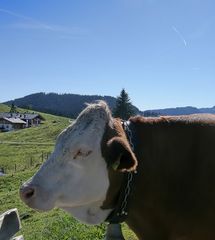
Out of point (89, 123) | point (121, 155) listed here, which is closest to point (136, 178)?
point (121, 155)

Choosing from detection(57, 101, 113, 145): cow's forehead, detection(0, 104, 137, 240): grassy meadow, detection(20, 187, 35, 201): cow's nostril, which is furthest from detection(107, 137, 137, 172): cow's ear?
detection(0, 104, 137, 240): grassy meadow

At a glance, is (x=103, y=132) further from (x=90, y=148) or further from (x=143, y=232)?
(x=143, y=232)

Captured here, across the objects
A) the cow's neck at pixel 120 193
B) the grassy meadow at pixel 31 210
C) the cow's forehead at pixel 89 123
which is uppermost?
the cow's forehead at pixel 89 123

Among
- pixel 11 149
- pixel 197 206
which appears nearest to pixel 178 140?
pixel 197 206

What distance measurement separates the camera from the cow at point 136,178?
4359 mm

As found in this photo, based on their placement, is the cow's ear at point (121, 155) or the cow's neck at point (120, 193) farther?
the cow's neck at point (120, 193)

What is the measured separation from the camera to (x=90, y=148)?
4426 mm

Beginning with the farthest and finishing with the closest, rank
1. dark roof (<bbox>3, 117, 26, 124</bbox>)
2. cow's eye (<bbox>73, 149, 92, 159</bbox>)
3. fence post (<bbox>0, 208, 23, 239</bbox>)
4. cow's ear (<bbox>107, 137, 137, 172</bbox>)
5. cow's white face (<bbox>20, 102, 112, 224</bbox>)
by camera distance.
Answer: dark roof (<bbox>3, 117, 26, 124</bbox>) → fence post (<bbox>0, 208, 23, 239</bbox>) → cow's eye (<bbox>73, 149, 92, 159</bbox>) → cow's white face (<bbox>20, 102, 112, 224</bbox>) → cow's ear (<bbox>107, 137, 137, 172</bbox>)

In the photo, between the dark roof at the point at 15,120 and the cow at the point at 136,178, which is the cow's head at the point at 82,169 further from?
the dark roof at the point at 15,120

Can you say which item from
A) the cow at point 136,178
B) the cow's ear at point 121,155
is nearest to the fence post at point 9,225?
the cow at point 136,178

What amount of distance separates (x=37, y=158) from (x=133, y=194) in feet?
184

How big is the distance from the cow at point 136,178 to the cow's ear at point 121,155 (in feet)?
0.04

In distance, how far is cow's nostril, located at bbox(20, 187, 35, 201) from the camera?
421 centimetres

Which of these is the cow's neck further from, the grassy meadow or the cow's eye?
the grassy meadow
